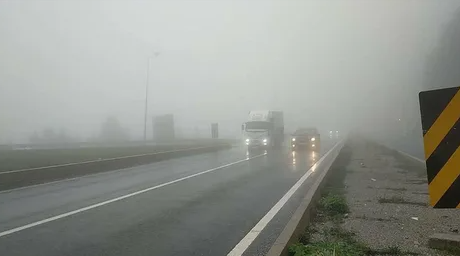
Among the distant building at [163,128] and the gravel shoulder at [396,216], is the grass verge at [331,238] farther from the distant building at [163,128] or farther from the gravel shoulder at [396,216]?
the distant building at [163,128]

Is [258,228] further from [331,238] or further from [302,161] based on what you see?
[302,161]

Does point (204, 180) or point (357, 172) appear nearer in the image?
point (204, 180)

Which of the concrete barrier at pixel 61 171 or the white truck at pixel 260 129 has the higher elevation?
the white truck at pixel 260 129

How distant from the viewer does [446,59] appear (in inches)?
1721

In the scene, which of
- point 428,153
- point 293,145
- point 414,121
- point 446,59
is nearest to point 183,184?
point 428,153

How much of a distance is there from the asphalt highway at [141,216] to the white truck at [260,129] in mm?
21856

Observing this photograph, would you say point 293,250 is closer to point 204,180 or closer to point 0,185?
point 204,180

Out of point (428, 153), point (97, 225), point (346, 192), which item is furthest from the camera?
point (346, 192)

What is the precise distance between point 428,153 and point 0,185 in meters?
13.5

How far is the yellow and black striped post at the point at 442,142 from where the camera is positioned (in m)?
2.86

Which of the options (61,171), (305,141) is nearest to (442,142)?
(61,171)

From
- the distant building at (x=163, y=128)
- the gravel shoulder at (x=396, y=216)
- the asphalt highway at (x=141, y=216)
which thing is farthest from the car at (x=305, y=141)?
the gravel shoulder at (x=396, y=216)

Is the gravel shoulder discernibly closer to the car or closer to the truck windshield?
the car

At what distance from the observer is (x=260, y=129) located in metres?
36.3
